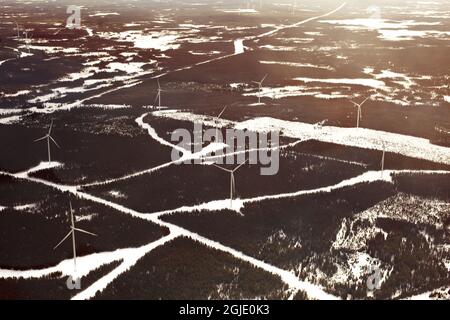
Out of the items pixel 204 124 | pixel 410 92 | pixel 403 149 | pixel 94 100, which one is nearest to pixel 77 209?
pixel 204 124

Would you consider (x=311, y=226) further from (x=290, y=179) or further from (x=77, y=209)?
(x=77, y=209)

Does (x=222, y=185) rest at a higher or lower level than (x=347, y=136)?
lower

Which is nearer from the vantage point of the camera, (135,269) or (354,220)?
(135,269)

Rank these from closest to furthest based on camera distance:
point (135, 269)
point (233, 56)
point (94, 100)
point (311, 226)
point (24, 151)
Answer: point (135, 269) < point (311, 226) < point (24, 151) < point (94, 100) < point (233, 56)

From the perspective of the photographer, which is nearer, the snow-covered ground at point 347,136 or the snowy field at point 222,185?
the snowy field at point 222,185

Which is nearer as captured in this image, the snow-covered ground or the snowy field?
the snowy field

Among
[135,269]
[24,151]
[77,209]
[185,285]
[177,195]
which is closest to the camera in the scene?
[185,285]

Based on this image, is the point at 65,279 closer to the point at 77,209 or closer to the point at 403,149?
the point at 77,209

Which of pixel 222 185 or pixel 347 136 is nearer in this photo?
pixel 222 185
